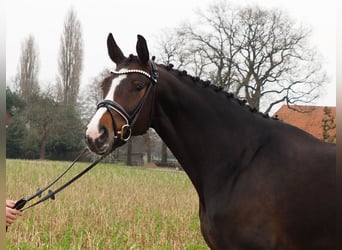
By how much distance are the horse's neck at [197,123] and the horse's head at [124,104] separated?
0.55 ft

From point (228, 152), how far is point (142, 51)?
1.18 metres

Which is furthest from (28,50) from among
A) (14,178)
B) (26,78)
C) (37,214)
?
(37,214)

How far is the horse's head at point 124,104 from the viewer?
3.38 m

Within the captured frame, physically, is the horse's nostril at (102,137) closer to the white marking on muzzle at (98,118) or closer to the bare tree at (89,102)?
the white marking on muzzle at (98,118)

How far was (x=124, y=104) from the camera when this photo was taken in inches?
139

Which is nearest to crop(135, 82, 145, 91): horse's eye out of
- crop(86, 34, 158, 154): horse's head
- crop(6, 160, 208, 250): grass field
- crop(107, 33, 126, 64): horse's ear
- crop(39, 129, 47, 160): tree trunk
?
crop(86, 34, 158, 154): horse's head

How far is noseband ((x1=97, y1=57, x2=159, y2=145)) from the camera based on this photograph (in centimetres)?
346

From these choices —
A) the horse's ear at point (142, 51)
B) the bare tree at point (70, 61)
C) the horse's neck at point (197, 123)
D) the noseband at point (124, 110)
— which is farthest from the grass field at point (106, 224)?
the bare tree at point (70, 61)

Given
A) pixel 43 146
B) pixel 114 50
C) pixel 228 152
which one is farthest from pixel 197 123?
pixel 43 146

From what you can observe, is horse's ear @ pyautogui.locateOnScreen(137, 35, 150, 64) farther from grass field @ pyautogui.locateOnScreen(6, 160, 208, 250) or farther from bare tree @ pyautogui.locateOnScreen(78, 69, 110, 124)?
bare tree @ pyautogui.locateOnScreen(78, 69, 110, 124)

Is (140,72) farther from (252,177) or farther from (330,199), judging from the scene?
(330,199)

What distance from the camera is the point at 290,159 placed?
3.40 metres

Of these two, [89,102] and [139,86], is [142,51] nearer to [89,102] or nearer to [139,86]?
[139,86]

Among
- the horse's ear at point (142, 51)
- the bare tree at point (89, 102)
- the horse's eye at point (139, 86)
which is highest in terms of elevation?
the bare tree at point (89, 102)
